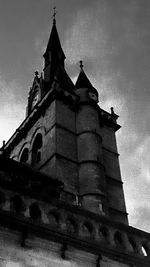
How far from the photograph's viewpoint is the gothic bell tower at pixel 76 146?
2231cm

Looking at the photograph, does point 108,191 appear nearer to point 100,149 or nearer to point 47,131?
Result: point 100,149

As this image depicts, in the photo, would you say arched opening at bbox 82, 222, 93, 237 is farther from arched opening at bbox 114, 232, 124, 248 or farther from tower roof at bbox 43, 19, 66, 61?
tower roof at bbox 43, 19, 66, 61

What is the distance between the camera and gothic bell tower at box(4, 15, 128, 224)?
73.2 ft

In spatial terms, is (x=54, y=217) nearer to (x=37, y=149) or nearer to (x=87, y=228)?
(x=87, y=228)

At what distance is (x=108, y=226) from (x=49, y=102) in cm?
1915

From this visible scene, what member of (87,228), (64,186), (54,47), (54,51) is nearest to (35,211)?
(87,228)

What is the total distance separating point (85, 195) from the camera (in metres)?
21.9

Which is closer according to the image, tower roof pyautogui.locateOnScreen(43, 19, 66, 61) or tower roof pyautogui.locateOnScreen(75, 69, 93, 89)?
tower roof pyautogui.locateOnScreen(75, 69, 93, 89)

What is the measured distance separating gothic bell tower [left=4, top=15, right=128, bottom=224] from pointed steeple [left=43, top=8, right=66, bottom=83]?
7.79 ft

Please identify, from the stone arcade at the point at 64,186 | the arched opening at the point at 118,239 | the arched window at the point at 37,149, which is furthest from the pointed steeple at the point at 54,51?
the arched opening at the point at 118,239

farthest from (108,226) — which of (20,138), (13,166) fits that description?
(20,138)

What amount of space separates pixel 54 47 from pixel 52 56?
1.88m

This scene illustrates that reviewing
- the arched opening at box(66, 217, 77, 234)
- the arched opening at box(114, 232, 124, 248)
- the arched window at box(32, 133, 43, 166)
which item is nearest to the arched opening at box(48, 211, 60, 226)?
the arched opening at box(66, 217, 77, 234)

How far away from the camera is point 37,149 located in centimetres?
2653
